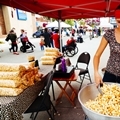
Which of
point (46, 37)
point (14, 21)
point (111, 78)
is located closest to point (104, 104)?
point (111, 78)

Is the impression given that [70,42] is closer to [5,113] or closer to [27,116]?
[27,116]

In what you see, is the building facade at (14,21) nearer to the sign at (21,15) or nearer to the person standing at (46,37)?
the sign at (21,15)

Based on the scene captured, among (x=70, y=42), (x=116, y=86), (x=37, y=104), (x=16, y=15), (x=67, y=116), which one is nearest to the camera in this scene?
(x=116, y=86)

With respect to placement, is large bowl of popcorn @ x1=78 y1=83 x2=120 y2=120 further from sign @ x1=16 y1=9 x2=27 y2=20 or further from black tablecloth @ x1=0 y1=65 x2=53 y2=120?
sign @ x1=16 y1=9 x2=27 y2=20

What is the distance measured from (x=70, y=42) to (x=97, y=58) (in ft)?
23.5

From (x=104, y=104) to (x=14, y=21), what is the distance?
19.2 metres

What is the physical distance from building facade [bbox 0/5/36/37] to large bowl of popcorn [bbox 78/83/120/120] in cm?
1434

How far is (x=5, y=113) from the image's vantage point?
1.44m

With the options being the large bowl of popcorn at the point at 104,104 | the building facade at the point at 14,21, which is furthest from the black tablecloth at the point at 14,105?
A: the building facade at the point at 14,21

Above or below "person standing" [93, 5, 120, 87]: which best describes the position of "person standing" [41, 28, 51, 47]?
below

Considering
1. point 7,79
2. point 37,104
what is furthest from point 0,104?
point 37,104

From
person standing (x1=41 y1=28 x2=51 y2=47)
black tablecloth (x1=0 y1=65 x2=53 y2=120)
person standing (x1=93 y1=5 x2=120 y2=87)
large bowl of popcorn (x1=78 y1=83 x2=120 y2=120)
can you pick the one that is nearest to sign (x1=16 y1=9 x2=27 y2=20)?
person standing (x1=41 y1=28 x2=51 y2=47)

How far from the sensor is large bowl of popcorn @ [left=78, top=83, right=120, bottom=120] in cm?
88

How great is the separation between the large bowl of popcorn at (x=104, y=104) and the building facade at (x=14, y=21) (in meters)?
14.3
